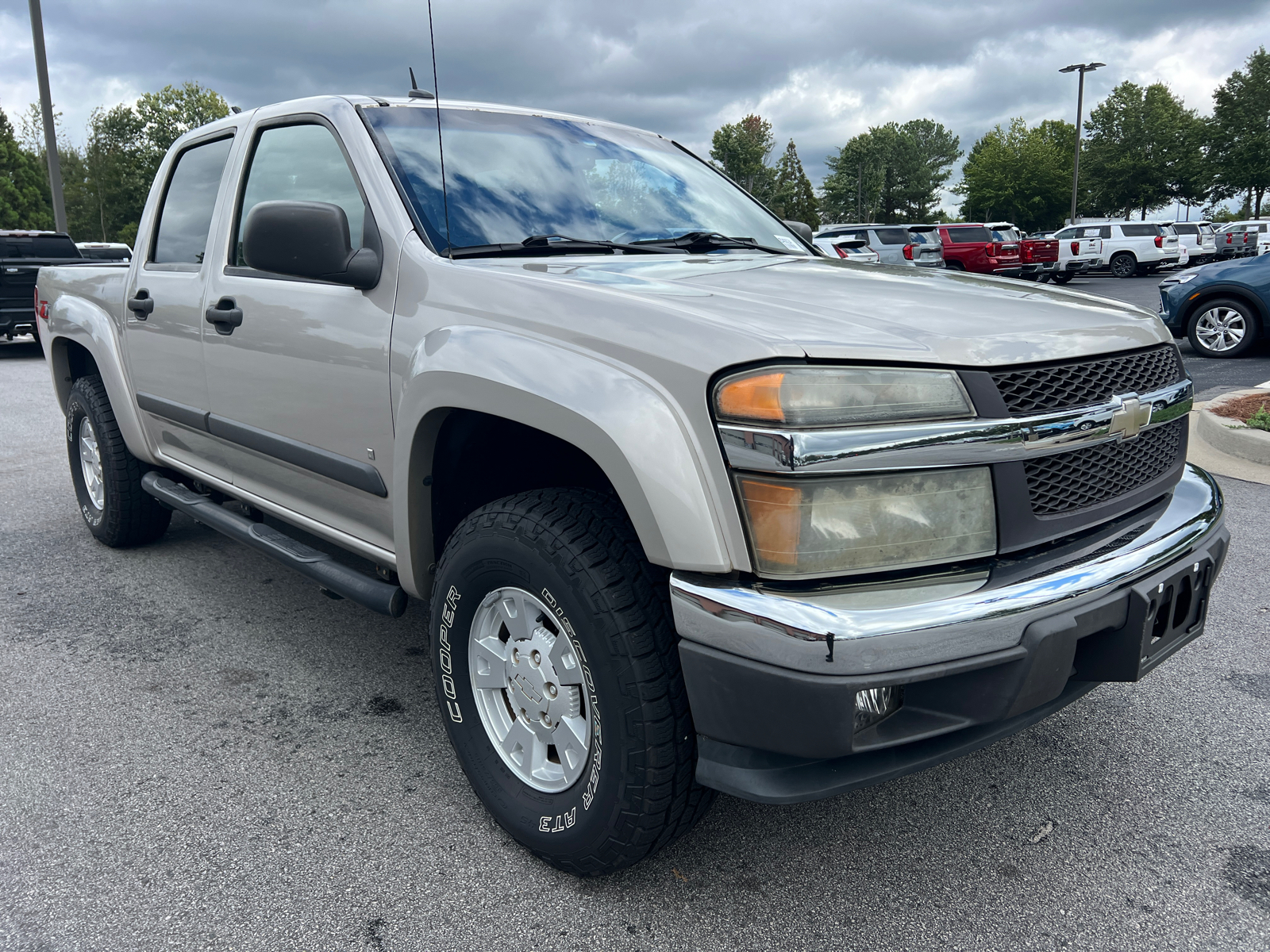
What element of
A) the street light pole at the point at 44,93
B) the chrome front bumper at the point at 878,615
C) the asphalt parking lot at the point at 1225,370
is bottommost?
the asphalt parking lot at the point at 1225,370

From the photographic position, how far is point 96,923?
2.01 metres

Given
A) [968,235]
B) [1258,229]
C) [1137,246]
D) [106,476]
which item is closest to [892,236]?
[968,235]

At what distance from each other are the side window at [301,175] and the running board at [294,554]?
3.02ft

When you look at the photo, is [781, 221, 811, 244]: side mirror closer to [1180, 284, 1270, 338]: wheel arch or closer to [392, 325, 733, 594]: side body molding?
[392, 325, 733, 594]: side body molding

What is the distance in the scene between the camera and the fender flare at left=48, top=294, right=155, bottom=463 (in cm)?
406

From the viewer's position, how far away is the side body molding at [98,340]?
4.07 meters

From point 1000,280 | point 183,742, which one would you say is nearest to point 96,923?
point 183,742

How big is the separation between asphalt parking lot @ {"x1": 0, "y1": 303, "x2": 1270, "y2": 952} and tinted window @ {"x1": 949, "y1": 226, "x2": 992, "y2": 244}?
74.5 feet

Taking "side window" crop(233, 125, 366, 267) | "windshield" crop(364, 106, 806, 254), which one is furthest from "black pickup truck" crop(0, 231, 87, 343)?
"windshield" crop(364, 106, 806, 254)

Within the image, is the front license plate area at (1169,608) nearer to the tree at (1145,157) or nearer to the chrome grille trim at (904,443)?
the chrome grille trim at (904,443)

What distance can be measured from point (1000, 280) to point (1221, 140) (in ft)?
216

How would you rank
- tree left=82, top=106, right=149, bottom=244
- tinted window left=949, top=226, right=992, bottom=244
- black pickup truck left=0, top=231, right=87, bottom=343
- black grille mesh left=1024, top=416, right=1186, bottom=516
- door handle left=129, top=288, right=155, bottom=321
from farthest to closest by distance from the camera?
tree left=82, top=106, right=149, bottom=244, tinted window left=949, top=226, right=992, bottom=244, black pickup truck left=0, top=231, right=87, bottom=343, door handle left=129, top=288, right=155, bottom=321, black grille mesh left=1024, top=416, right=1186, bottom=516

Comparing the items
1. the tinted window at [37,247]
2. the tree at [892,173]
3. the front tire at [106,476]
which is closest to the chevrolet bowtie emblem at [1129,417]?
the front tire at [106,476]

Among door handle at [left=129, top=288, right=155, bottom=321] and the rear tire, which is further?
the rear tire
